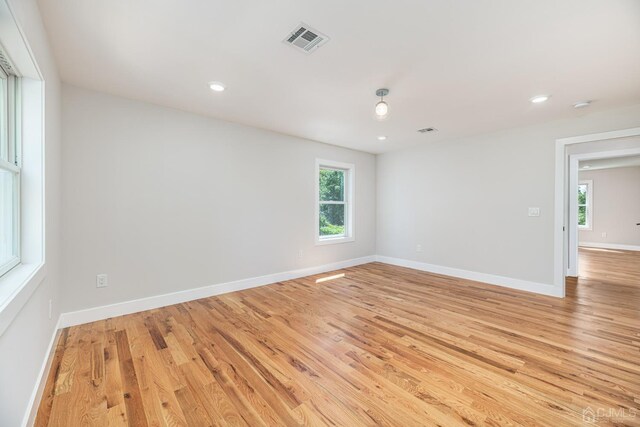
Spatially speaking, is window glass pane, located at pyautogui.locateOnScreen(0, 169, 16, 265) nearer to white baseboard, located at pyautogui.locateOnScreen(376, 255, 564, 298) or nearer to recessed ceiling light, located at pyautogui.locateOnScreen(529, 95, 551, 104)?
recessed ceiling light, located at pyautogui.locateOnScreen(529, 95, 551, 104)

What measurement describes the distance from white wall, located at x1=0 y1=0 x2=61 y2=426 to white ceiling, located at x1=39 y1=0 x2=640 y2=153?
26 centimetres

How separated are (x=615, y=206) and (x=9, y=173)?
1161 centimetres

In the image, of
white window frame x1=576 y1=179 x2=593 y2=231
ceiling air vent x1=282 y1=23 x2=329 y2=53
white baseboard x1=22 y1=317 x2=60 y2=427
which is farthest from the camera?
white window frame x1=576 y1=179 x2=593 y2=231

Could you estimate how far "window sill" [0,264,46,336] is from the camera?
1099mm

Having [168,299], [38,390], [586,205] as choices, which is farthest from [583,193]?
[38,390]

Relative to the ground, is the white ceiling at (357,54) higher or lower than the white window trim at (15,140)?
higher

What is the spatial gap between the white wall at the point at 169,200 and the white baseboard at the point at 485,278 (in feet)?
7.17

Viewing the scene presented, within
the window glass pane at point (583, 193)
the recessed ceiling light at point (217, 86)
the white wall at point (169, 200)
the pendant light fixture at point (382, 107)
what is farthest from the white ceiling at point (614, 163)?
the recessed ceiling light at point (217, 86)

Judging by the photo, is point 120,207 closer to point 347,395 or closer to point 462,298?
point 347,395

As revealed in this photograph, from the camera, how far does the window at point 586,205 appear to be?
7809 mm

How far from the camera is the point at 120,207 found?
2945 mm

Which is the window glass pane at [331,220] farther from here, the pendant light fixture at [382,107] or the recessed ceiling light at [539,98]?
the recessed ceiling light at [539,98]

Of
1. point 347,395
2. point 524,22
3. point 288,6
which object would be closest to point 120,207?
point 288,6

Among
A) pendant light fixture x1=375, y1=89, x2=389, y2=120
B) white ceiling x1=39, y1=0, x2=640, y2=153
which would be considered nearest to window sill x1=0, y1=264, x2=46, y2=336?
white ceiling x1=39, y1=0, x2=640, y2=153
